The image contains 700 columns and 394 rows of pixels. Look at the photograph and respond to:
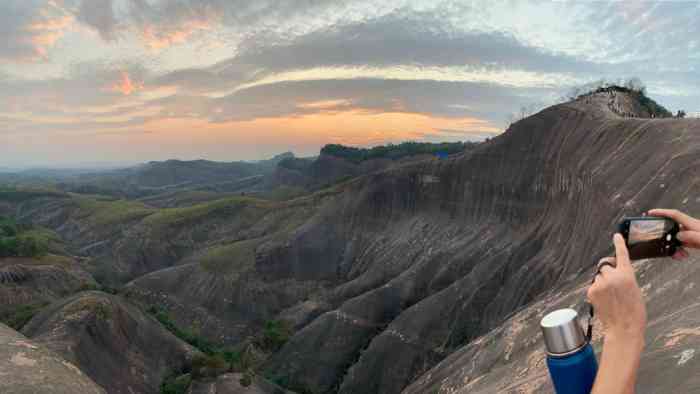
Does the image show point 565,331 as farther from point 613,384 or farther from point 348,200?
point 348,200

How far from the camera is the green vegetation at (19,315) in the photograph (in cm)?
4719

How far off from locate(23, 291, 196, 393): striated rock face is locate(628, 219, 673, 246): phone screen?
141 ft

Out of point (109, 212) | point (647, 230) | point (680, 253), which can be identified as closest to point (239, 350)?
point (680, 253)

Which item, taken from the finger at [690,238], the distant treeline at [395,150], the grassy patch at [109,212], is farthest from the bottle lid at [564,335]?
the distant treeline at [395,150]

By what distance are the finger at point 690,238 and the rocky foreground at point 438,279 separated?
4.45 metres

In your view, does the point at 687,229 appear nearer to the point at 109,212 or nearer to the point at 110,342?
the point at 110,342

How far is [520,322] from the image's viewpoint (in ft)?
78.0

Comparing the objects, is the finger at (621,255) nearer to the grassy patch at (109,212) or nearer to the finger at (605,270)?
the finger at (605,270)

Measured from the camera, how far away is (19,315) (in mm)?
49125

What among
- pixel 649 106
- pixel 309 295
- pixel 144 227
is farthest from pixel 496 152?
pixel 144 227

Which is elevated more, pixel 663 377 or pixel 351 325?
pixel 663 377

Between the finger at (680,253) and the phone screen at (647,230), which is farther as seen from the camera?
the finger at (680,253)

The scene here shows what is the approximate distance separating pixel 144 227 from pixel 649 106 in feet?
382

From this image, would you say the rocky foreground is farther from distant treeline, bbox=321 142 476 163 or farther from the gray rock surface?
distant treeline, bbox=321 142 476 163
